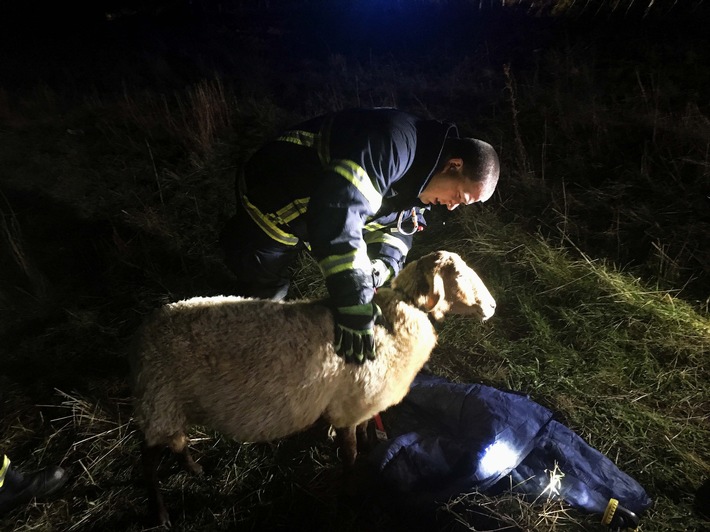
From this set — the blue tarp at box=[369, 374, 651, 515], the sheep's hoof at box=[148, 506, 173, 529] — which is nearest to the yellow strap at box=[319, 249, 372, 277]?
the blue tarp at box=[369, 374, 651, 515]

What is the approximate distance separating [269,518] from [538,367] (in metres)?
2.37

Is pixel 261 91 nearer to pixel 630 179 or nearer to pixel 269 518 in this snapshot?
pixel 630 179

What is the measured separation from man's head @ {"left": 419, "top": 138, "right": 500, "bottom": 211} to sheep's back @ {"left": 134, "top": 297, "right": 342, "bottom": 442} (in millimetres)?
1099

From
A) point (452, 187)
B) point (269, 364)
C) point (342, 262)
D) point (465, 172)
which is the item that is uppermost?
point (465, 172)

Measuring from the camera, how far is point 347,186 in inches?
77.0

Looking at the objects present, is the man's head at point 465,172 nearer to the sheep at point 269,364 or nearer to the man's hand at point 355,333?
the sheep at point 269,364

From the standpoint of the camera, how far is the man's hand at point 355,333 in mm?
2035

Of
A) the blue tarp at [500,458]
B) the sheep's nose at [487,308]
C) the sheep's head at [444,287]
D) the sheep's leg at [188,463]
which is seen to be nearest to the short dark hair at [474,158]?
the sheep's head at [444,287]

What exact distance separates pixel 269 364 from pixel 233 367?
19cm

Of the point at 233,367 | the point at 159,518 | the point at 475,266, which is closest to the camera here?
the point at 233,367

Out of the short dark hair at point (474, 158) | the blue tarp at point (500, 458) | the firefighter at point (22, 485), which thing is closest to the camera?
the short dark hair at point (474, 158)

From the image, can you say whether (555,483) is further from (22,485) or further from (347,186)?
(22,485)

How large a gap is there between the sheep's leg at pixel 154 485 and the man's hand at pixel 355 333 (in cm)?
127

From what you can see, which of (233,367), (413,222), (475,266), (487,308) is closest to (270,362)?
(233,367)
